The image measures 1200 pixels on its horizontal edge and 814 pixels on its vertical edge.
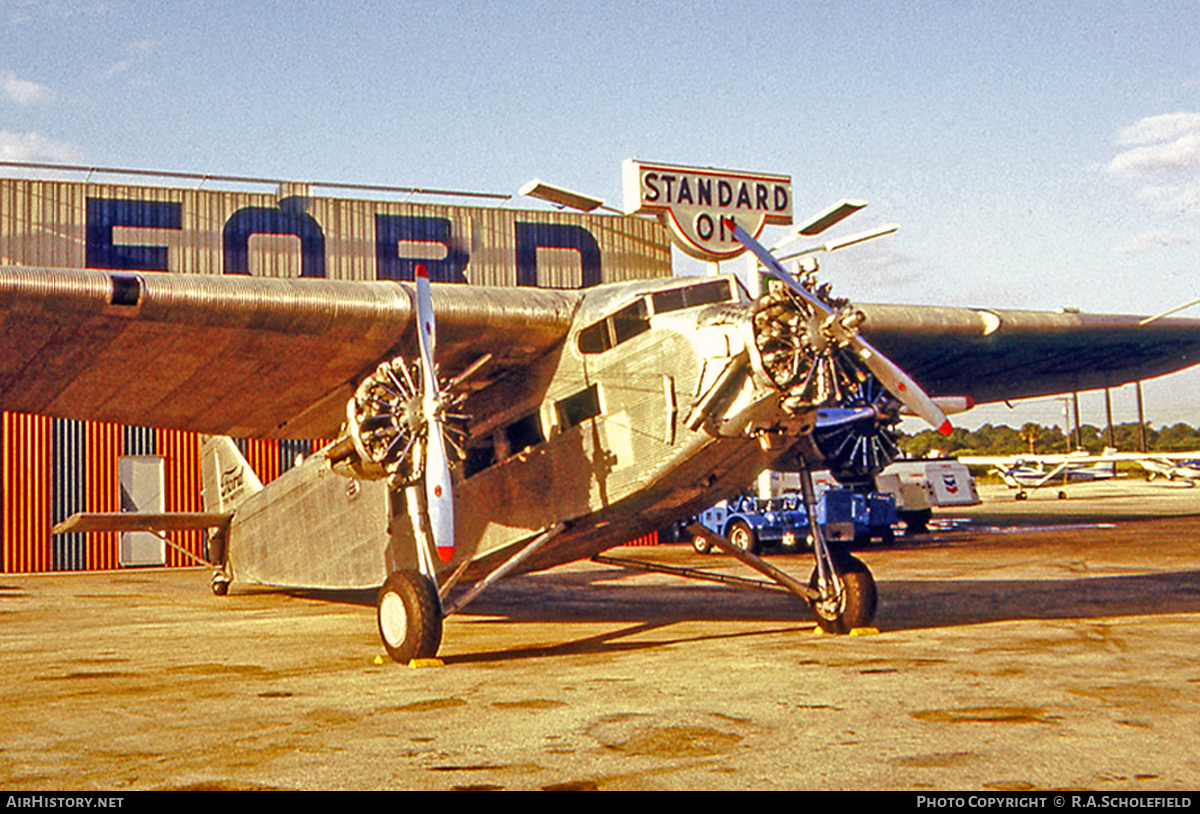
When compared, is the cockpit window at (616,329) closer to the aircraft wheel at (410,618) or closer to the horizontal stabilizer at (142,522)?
the aircraft wheel at (410,618)

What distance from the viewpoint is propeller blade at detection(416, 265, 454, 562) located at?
1095 centimetres

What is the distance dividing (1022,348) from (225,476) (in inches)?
639

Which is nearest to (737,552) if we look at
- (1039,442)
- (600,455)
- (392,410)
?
(600,455)

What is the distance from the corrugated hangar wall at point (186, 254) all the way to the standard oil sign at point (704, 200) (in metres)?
9.31

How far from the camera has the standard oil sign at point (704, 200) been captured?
89.2 ft

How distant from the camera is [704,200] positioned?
2823cm

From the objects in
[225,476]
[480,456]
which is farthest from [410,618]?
[225,476]

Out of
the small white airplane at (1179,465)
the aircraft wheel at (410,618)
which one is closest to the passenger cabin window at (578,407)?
the aircraft wheel at (410,618)

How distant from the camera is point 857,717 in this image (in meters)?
7.67

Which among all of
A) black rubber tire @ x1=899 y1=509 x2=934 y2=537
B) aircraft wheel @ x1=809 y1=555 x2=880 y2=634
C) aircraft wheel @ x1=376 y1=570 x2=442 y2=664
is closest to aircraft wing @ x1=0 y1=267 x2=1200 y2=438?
aircraft wheel @ x1=376 y1=570 x2=442 y2=664

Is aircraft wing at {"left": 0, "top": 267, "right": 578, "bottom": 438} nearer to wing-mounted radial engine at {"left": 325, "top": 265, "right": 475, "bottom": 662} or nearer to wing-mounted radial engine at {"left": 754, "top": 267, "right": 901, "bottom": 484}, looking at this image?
wing-mounted radial engine at {"left": 325, "top": 265, "right": 475, "bottom": 662}

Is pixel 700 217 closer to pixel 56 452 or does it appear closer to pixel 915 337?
pixel 915 337

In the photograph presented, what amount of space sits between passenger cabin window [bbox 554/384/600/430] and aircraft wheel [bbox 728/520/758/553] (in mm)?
18524
